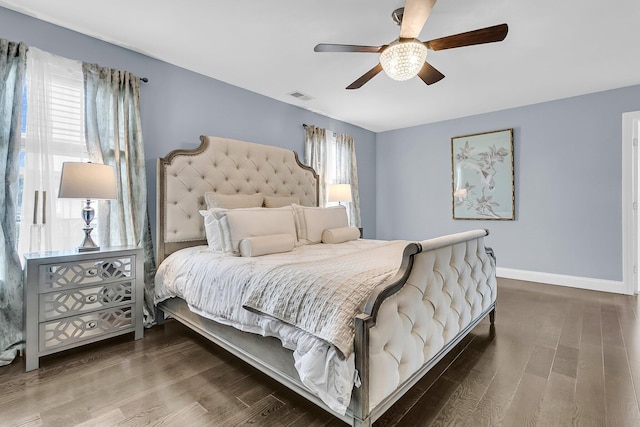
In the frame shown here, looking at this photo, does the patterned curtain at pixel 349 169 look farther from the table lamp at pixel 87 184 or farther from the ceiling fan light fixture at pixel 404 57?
the table lamp at pixel 87 184

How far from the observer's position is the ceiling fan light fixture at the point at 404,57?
2027 mm

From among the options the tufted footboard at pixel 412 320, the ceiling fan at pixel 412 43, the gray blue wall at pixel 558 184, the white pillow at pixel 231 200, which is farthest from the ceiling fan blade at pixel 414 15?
the gray blue wall at pixel 558 184

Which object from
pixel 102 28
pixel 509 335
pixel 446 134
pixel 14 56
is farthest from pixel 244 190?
pixel 446 134

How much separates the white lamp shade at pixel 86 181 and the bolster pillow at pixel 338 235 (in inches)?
72.1

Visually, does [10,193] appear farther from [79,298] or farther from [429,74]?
[429,74]

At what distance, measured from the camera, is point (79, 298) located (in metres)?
2.23

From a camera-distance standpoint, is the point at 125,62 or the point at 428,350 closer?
the point at 428,350

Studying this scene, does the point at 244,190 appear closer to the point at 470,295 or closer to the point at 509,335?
the point at 470,295

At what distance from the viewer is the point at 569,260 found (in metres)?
4.09

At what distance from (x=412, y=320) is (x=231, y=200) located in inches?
A: 86.0

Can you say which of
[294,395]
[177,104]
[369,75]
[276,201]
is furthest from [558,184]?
[177,104]

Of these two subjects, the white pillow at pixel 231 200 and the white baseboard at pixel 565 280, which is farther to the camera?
the white baseboard at pixel 565 280

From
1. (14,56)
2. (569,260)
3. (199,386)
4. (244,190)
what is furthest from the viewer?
(569,260)

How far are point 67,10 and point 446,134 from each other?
488 cm
